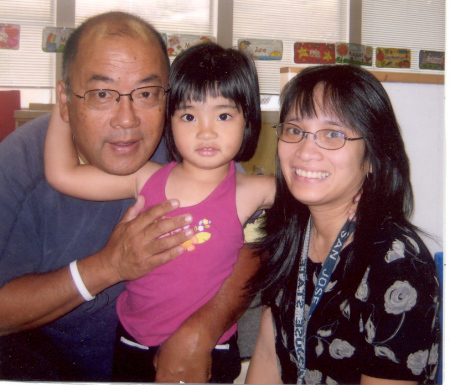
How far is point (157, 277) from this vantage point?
1304mm

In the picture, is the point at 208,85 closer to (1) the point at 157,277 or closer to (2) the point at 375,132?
(2) the point at 375,132

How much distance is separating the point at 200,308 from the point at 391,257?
0.64m

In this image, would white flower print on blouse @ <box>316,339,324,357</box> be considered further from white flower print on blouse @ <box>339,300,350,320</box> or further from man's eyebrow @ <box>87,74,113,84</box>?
man's eyebrow @ <box>87,74,113,84</box>

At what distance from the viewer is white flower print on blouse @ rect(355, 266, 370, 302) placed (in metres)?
1.04

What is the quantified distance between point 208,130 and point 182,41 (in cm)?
44

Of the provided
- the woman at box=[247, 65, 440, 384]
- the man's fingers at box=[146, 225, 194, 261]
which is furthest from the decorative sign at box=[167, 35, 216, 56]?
the man's fingers at box=[146, 225, 194, 261]

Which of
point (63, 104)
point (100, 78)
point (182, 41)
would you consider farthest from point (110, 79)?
point (182, 41)

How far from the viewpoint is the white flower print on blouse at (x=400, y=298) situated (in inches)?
38.4

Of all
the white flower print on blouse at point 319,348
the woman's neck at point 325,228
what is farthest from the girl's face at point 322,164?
the white flower print on blouse at point 319,348

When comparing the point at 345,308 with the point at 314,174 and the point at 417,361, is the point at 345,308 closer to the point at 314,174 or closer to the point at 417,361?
the point at 417,361

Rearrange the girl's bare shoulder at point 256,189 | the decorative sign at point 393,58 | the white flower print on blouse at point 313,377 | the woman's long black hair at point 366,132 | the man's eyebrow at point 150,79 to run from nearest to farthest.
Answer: the woman's long black hair at point 366,132
the white flower print on blouse at point 313,377
the man's eyebrow at point 150,79
the girl's bare shoulder at point 256,189
the decorative sign at point 393,58

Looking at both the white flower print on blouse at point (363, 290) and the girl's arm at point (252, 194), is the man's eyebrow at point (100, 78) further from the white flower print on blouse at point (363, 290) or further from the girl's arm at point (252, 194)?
the white flower print on blouse at point (363, 290)

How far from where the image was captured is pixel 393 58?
1.52 m

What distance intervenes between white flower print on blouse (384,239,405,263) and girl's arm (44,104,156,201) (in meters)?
0.84
